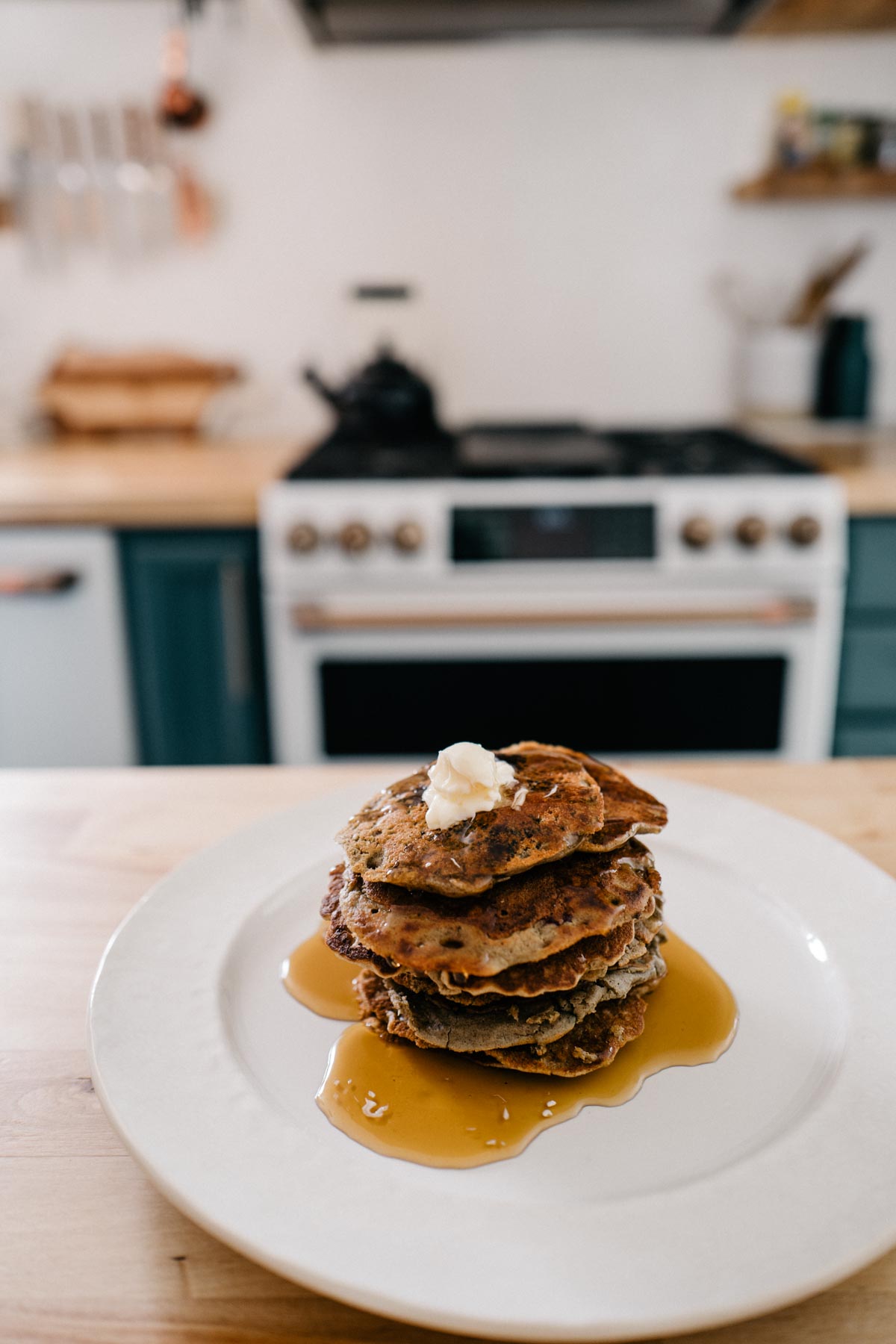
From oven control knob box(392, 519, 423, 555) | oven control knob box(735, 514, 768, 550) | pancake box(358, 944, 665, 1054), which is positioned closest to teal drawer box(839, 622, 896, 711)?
oven control knob box(735, 514, 768, 550)

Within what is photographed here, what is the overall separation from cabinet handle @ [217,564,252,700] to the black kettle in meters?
0.50

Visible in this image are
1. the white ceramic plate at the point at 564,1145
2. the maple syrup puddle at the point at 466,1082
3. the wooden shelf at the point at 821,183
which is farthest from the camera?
the wooden shelf at the point at 821,183

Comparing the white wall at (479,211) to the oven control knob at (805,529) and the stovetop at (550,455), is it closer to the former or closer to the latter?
the stovetop at (550,455)

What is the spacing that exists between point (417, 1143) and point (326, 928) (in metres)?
0.17

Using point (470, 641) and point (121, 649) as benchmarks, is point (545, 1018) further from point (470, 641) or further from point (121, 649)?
point (121, 649)

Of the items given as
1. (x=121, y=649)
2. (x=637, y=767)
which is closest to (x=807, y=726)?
(x=637, y=767)

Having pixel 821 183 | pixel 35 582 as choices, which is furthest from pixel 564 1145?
pixel 821 183

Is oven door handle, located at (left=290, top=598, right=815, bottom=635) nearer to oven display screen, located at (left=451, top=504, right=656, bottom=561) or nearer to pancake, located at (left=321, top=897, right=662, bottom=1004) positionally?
oven display screen, located at (left=451, top=504, right=656, bottom=561)

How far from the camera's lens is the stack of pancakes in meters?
0.54

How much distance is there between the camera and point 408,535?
1.77 m

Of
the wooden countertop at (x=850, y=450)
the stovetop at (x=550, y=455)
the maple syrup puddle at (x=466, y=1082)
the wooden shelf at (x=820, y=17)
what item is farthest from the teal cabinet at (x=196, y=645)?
the wooden shelf at (x=820, y=17)

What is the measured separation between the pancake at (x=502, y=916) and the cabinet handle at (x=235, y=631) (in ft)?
4.38

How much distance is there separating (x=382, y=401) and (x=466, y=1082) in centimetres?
181

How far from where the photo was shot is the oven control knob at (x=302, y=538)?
178cm
